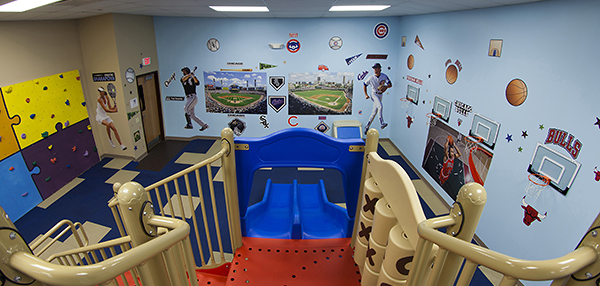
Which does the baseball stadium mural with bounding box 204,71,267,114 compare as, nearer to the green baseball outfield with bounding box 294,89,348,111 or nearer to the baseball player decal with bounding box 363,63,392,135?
the green baseball outfield with bounding box 294,89,348,111

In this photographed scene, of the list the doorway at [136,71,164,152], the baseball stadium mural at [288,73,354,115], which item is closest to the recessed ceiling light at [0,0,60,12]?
the doorway at [136,71,164,152]

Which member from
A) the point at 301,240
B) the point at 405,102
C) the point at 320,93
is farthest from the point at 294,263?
the point at 320,93

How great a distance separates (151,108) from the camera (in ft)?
20.8

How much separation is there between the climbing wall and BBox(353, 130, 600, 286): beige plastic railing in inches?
193

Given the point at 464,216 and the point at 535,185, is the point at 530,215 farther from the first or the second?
the point at 464,216

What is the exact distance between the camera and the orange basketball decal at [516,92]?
2.96m

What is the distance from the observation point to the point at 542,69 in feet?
9.01

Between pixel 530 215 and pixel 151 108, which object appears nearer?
pixel 530 215

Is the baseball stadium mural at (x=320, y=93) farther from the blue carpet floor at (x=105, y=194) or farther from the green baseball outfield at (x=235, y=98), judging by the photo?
the blue carpet floor at (x=105, y=194)

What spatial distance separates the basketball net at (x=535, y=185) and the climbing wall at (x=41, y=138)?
6256 mm

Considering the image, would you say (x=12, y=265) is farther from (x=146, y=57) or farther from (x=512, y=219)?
(x=146, y=57)

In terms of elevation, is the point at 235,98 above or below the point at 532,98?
below

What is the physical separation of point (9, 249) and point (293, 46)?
5.88m

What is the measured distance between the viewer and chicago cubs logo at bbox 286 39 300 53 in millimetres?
6098
